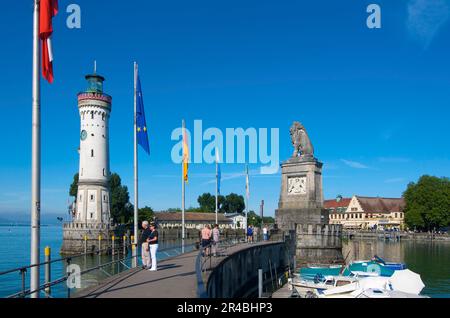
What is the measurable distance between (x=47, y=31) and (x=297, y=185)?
3358 centimetres

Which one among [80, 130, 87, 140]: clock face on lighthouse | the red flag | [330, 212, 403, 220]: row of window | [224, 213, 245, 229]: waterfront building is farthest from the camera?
[330, 212, 403, 220]: row of window

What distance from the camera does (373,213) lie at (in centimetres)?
15225

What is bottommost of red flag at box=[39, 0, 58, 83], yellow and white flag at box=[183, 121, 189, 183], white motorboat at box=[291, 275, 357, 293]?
white motorboat at box=[291, 275, 357, 293]

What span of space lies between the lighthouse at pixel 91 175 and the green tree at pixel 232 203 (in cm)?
10815

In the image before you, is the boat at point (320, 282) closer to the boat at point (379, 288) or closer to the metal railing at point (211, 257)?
the boat at point (379, 288)

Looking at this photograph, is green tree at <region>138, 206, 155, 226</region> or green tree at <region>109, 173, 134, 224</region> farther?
green tree at <region>138, 206, 155, 226</region>

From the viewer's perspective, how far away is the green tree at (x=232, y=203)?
179625 mm

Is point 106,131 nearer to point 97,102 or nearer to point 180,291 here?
point 97,102

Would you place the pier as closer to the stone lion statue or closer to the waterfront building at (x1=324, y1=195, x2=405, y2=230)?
the stone lion statue

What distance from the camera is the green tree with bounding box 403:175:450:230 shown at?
114 m

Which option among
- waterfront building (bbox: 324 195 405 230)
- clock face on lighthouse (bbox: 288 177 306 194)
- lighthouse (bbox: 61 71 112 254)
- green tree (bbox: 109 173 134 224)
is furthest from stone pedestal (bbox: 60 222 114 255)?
waterfront building (bbox: 324 195 405 230)
